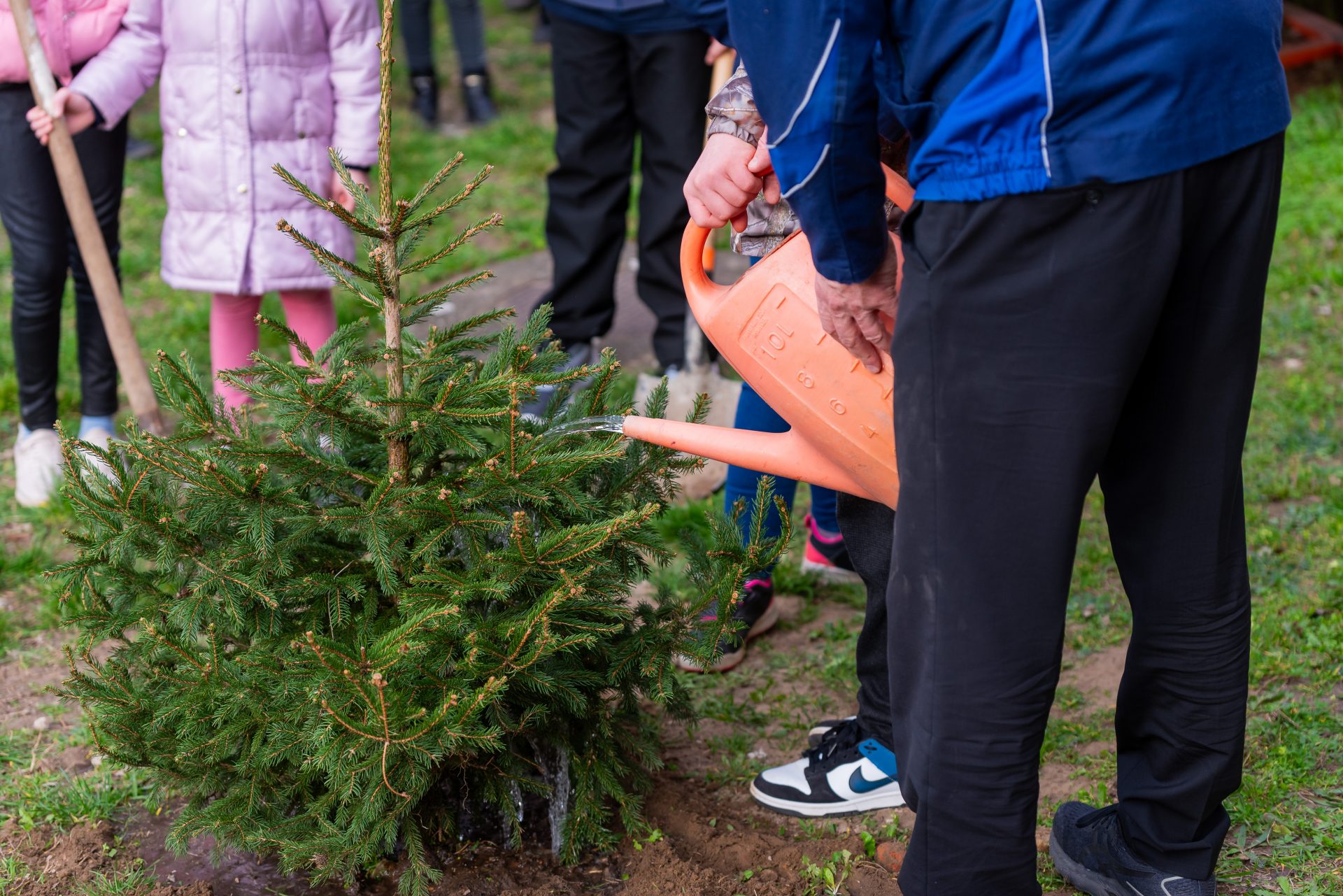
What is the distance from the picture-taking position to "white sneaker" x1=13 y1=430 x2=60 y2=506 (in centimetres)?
382

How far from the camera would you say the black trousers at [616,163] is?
3.99 m

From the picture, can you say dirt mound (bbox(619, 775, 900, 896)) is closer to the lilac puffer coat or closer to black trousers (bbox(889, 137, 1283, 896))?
black trousers (bbox(889, 137, 1283, 896))

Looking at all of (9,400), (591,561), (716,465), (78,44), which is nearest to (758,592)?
(716,465)

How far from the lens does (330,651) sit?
5.69ft

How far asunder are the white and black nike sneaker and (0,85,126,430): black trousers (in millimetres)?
2672

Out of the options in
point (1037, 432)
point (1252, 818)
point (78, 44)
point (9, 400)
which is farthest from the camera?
point (9, 400)

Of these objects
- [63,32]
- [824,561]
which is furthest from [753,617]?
[63,32]

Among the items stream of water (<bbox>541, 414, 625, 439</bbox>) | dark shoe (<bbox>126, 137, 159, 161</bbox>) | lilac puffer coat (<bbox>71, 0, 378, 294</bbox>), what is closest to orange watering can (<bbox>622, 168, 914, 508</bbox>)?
stream of water (<bbox>541, 414, 625, 439</bbox>)

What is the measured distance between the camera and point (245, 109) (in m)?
3.34

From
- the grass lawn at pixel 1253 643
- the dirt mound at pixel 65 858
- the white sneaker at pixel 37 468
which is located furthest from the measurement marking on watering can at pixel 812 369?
the white sneaker at pixel 37 468

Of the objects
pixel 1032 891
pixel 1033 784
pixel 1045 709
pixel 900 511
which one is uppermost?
pixel 900 511

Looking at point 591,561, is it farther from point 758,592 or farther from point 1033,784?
point 758,592

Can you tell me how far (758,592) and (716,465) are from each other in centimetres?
85

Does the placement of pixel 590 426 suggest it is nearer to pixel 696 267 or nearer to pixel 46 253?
pixel 696 267
